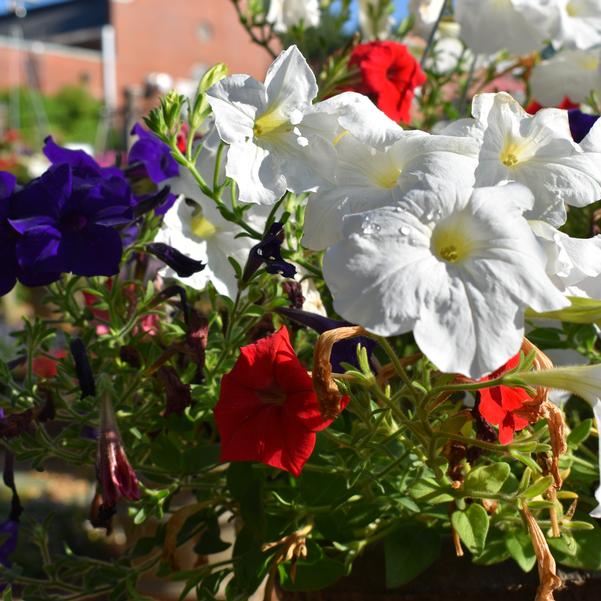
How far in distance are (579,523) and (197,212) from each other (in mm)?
408

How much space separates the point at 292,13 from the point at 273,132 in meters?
0.63

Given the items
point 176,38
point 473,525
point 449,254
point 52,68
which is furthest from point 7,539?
point 176,38

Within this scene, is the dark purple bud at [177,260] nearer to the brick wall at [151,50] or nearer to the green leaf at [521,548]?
the green leaf at [521,548]

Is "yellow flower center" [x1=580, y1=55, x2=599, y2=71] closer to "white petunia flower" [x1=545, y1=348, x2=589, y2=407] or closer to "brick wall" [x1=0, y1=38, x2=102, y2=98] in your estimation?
"white petunia flower" [x1=545, y1=348, x2=589, y2=407]

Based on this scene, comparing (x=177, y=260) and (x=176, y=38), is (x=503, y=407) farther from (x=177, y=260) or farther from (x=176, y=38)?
(x=176, y=38)

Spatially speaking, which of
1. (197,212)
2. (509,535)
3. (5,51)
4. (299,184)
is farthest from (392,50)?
(5,51)

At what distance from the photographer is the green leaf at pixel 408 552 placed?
0.65 m

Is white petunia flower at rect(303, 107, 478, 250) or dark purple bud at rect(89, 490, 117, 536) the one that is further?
dark purple bud at rect(89, 490, 117, 536)

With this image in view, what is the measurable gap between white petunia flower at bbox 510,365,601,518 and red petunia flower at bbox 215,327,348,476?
0.14m

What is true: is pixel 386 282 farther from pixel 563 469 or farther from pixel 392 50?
pixel 392 50

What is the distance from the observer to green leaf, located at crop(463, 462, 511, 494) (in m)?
0.64

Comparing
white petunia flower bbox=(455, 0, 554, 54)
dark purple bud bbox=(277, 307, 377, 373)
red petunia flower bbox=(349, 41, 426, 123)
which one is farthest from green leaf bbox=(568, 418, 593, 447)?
white petunia flower bbox=(455, 0, 554, 54)

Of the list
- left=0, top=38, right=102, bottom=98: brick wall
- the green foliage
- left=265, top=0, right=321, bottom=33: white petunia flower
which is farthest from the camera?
left=0, top=38, right=102, bottom=98: brick wall

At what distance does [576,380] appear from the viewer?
0.54 meters
